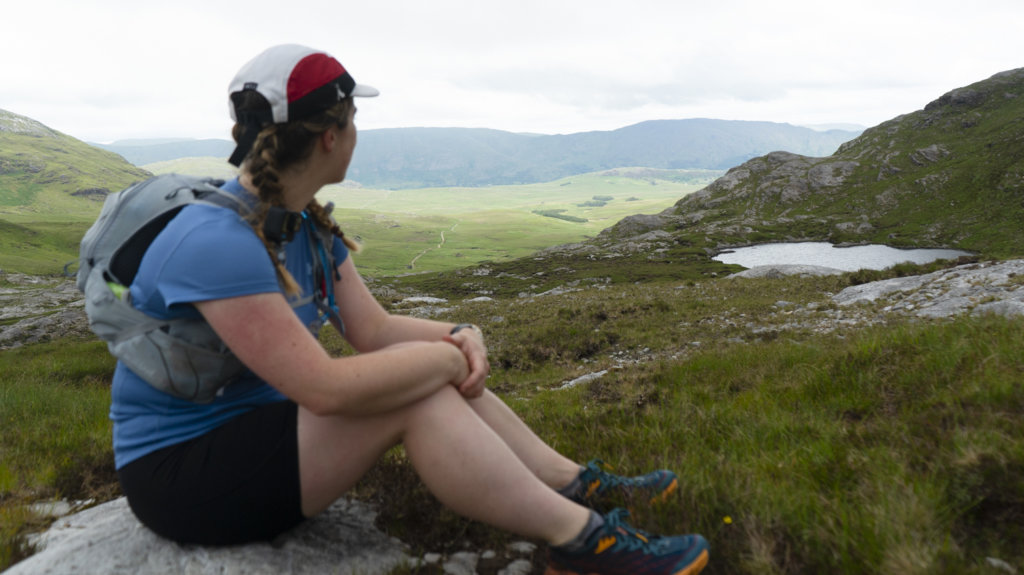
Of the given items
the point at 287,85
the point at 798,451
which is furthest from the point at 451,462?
the point at 798,451

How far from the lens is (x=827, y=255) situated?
84438 millimetres

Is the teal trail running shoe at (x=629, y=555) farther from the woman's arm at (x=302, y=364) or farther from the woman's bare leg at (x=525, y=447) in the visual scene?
the woman's arm at (x=302, y=364)

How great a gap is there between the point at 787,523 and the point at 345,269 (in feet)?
10.3

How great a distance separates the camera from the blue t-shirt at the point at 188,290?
2.39 m

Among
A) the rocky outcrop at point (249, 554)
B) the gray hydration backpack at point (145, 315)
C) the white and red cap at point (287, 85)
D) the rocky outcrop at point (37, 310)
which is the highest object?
the white and red cap at point (287, 85)

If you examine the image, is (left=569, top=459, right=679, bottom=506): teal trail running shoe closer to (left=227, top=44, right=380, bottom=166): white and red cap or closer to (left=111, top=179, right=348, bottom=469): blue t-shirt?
(left=111, top=179, right=348, bottom=469): blue t-shirt

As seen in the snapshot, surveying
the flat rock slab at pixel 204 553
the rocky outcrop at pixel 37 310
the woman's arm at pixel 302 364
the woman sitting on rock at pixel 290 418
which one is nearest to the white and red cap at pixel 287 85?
the woman sitting on rock at pixel 290 418

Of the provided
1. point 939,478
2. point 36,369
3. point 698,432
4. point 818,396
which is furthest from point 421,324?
point 36,369

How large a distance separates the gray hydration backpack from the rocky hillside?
10406 centimetres

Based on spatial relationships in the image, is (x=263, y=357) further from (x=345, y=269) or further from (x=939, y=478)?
(x=939, y=478)

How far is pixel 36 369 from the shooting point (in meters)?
12.8

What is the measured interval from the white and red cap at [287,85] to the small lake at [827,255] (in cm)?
7939

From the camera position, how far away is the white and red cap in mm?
2695

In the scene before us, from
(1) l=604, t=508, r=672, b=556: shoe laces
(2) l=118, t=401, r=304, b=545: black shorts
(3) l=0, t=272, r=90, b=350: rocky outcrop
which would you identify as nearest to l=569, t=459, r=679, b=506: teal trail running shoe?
(1) l=604, t=508, r=672, b=556: shoe laces
